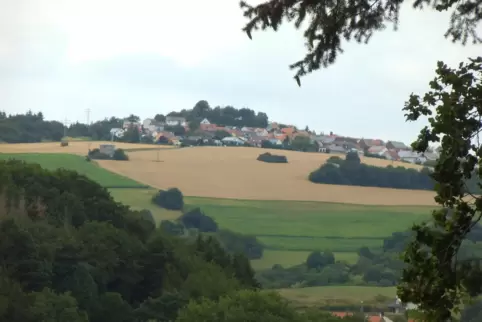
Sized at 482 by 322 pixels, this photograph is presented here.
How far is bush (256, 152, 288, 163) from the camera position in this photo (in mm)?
107312

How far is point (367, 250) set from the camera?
81.4m

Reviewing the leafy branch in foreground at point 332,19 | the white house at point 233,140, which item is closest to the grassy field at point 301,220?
the white house at point 233,140

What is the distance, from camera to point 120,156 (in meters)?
105

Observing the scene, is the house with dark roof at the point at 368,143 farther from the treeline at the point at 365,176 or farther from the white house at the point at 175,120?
the treeline at the point at 365,176

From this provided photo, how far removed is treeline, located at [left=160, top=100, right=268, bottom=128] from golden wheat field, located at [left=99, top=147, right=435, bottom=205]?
252 feet

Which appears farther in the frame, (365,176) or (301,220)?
(365,176)

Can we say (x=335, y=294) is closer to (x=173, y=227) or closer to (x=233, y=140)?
(x=173, y=227)

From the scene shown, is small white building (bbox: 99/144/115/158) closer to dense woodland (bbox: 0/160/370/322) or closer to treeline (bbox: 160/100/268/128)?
dense woodland (bbox: 0/160/370/322)

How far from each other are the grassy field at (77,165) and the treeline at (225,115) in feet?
266

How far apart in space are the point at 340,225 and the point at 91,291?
4000 centimetres

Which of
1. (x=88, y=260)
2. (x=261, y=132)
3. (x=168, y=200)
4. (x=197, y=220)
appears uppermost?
(x=261, y=132)

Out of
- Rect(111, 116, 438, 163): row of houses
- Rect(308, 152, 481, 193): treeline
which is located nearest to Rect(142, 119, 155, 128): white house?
Rect(111, 116, 438, 163): row of houses

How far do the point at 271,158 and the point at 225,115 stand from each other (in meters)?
80.0

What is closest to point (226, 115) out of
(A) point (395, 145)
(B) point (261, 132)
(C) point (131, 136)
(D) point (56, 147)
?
(B) point (261, 132)
